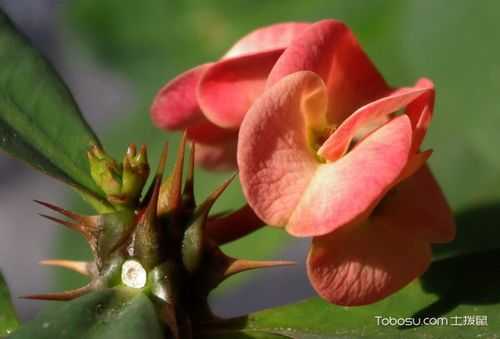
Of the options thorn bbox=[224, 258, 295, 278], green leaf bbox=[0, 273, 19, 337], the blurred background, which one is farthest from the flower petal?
the blurred background

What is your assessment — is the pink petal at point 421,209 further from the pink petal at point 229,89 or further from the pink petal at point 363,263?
the pink petal at point 229,89

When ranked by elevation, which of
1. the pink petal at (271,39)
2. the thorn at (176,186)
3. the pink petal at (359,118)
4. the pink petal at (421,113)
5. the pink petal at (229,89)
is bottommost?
the pink petal at (421,113)

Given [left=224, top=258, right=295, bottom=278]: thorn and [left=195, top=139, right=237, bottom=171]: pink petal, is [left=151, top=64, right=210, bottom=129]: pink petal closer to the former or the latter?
[left=195, top=139, right=237, bottom=171]: pink petal

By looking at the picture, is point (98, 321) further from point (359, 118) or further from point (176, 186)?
point (359, 118)

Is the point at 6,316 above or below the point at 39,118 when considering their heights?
below

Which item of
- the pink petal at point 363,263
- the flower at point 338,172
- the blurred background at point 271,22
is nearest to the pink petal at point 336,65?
the flower at point 338,172

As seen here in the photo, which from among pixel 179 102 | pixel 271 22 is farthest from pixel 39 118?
pixel 271 22

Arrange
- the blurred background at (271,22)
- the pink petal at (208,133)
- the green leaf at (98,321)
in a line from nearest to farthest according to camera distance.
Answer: the green leaf at (98,321) → the pink petal at (208,133) → the blurred background at (271,22)
